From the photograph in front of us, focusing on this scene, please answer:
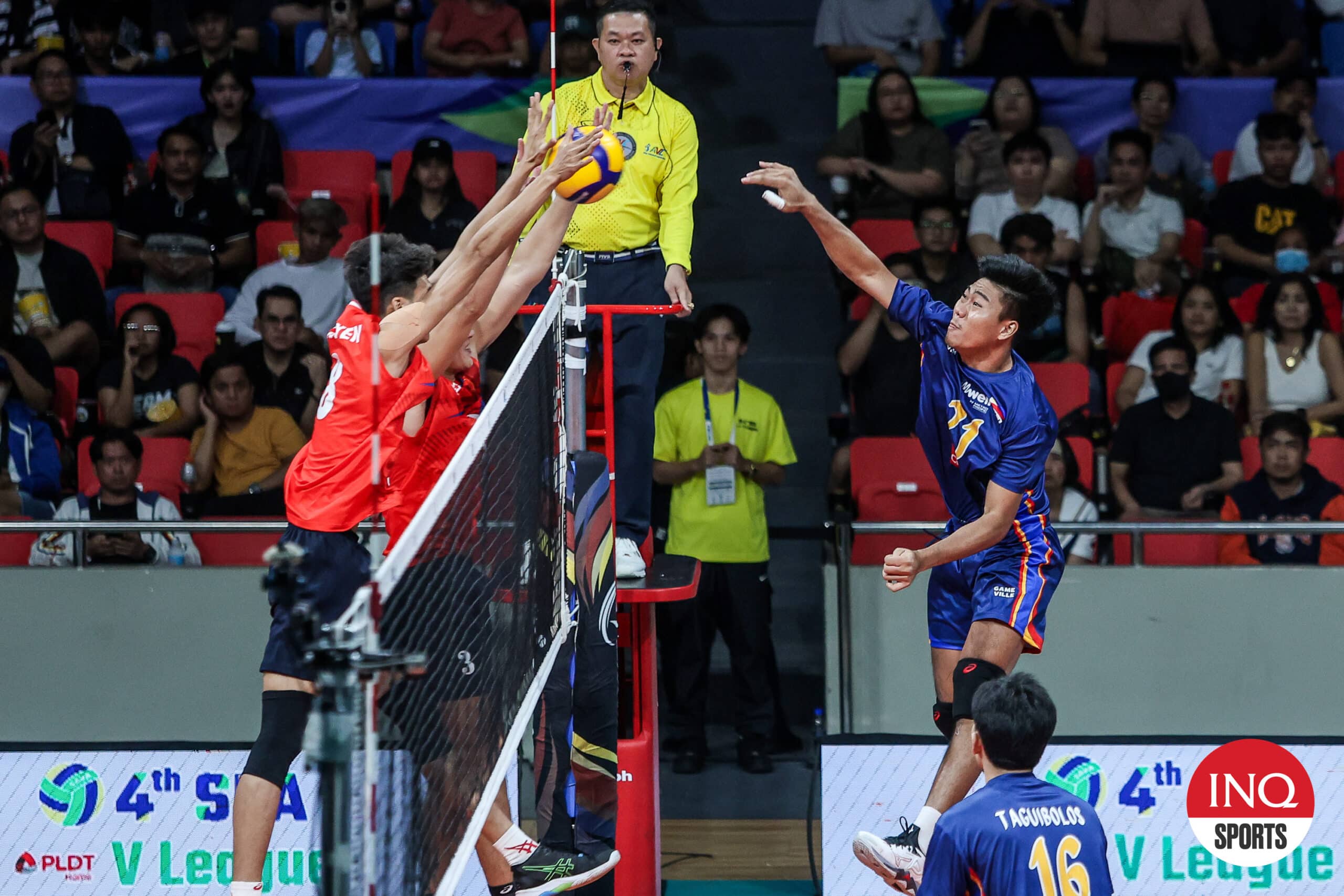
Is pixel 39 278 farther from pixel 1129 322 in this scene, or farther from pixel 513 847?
pixel 1129 322

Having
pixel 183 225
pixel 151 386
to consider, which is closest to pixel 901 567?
pixel 151 386

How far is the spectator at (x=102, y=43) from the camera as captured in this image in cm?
1088

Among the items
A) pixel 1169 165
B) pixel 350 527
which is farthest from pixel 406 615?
pixel 1169 165

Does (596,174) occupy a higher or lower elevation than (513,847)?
higher

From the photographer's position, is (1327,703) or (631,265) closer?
(631,265)

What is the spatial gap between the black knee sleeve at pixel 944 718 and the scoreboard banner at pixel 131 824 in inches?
78.9

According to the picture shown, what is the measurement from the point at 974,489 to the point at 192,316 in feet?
18.5

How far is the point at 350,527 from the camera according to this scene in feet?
16.0

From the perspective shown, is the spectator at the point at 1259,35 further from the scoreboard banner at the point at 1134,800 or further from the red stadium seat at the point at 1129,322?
the scoreboard banner at the point at 1134,800

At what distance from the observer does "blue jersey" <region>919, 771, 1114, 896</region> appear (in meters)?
4.20

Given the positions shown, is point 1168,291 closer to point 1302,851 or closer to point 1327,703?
point 1327,703

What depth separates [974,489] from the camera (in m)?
5.41

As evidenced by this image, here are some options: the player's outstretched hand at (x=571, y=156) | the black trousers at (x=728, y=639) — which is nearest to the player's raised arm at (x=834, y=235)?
the player's outstretched hand at (x=571, y=156)

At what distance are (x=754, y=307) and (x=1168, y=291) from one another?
2.55 metres
